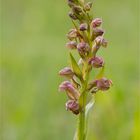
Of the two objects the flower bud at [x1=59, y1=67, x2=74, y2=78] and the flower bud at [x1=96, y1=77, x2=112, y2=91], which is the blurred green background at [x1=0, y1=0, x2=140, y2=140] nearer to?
the flower bud at [x1=96, y1=77, x2=112, y2=91]

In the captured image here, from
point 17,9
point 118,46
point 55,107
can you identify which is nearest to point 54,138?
point 55,107

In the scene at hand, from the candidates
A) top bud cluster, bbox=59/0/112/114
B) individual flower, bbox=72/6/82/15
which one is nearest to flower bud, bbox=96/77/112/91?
top bud cluster, bbox=59/0/112/114

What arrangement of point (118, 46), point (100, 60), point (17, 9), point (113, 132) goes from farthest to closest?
point (17, 9) < point (118, 46) < point (113, 132) < point (100, 60)

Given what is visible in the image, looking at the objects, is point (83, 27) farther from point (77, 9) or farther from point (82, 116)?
point (82, 116)

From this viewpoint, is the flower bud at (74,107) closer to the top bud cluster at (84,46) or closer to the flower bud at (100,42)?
the top bud cluster at (84,46)

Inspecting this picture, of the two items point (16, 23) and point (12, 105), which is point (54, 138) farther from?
point (16, 23)

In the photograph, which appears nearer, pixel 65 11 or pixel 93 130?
pixel 93 130
